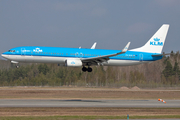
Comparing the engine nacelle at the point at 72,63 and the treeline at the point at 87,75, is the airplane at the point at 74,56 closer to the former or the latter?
the engine nacelle at the point at 72,63

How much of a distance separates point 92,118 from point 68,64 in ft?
73.6

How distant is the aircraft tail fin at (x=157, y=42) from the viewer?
50.8 metres

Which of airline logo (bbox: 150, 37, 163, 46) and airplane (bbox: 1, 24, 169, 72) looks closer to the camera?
airplane (bbox: 1, 24, 169, 72)

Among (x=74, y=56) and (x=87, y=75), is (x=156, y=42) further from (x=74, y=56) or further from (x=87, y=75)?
(x=87, y=75)

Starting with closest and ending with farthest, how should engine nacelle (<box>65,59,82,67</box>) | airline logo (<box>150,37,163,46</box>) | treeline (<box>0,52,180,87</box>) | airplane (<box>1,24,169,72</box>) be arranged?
airplane (<box>1,24,169,72</box>) → engine nacelle (<box>65,59,82,67</box>) → airline logo (<box>150,37,163,46</box>) → treeline (<box>0,52,180,87</box>)

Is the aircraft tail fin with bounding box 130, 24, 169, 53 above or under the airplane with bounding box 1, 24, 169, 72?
above

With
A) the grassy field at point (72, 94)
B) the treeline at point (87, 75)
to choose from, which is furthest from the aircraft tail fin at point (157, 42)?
the treeline at point (87, 75)

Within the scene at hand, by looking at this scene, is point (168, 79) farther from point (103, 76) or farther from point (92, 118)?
point (92, 118)

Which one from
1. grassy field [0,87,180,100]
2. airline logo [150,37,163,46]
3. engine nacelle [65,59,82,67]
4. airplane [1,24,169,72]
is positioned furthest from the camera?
airline logo [150,37,163,46]

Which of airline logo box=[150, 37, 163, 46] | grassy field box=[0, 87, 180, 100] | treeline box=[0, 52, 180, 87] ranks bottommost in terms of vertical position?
grassy field box=[0, 87, 180, 100]

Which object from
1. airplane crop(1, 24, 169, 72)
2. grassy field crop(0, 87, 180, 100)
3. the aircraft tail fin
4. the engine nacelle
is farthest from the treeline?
the engine nacelle

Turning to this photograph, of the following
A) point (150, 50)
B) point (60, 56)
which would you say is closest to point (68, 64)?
point (60, 56)

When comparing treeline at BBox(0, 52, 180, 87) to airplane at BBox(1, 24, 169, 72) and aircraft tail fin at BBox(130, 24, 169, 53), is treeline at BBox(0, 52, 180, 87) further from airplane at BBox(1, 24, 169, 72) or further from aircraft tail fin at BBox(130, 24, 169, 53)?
airplane at BBox(1, 24, 169, 72)

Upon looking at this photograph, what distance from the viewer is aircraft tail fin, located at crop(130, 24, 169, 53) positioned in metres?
50.8
